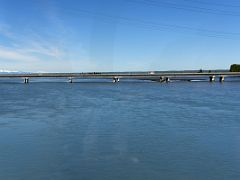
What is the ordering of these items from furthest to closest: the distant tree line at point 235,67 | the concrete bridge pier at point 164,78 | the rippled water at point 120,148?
1. the distant tree line at point 235,67
2. the concrete bridge pier at point 164,78
3. the rippled water at point 120,148

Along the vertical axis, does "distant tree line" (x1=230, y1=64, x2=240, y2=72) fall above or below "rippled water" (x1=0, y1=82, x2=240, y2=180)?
above

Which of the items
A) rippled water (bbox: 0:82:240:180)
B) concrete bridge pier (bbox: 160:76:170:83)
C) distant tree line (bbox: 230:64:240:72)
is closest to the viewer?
rippled water (bbox: 0:82:240:180)

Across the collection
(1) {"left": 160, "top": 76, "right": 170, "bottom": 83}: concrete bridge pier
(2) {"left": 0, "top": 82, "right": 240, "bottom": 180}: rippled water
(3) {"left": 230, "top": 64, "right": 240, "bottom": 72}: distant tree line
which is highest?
(3) {"left": 230, "top": 64, "right": 240, "bottom": 72}: distant tree line

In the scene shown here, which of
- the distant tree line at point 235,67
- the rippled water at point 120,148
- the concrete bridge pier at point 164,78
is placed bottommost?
the rippled water at point 120,148

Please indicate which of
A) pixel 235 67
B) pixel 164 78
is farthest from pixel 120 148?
pixel 235 67

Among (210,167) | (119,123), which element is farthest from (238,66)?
(210,167)

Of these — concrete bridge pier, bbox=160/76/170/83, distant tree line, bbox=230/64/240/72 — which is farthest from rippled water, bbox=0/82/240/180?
distant tree line, bbox=230/64/240/72

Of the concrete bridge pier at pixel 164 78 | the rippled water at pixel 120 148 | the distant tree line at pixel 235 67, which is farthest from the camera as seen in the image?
the distant tree line at pixel 235 67

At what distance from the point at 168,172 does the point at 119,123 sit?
50.2ft

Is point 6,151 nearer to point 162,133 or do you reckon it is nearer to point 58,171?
point 58,171

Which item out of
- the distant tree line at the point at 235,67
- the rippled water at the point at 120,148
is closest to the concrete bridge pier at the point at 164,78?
the distant tree line at the point at 235,67

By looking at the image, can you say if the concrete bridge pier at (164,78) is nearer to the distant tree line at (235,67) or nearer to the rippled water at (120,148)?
the distant tree line at (235,67)

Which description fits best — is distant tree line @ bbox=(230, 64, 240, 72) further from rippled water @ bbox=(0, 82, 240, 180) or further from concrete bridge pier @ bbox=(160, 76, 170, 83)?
Result: rippled water @ bbox=(0, 82, 240, 180)

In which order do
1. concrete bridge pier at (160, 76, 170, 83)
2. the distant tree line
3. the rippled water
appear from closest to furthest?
the rippled water
concrete bridge pier at (160, 76, 170, 83)
the distant tree line
